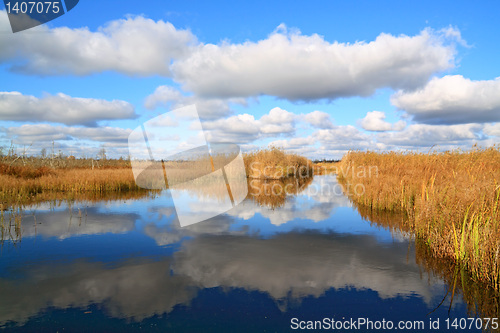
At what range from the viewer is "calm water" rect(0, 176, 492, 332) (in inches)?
176


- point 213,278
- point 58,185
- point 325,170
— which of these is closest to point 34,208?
point 58,185

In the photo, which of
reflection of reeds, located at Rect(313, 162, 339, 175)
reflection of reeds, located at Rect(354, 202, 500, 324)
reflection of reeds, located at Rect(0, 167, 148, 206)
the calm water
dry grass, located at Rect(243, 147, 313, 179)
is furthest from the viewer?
reflection of reeds, located at Rect(313, 162, 339, 175)

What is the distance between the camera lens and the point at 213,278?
5891 millimetres

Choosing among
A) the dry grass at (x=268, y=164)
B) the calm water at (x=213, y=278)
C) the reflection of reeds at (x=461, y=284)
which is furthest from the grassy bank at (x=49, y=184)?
the reflection of reeds at (x=461, y=284)

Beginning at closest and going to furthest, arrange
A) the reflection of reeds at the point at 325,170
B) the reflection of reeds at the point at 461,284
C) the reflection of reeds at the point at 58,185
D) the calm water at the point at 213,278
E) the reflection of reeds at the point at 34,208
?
the calm water at the point at 213,278, the reflection of reeds at the point at 461,284, the reflection of reeds at the point at 34,208, the reflection of reeds at the point at 58,185, the reflection of reeds at the point at 325,170

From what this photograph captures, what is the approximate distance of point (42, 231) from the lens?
379 inches

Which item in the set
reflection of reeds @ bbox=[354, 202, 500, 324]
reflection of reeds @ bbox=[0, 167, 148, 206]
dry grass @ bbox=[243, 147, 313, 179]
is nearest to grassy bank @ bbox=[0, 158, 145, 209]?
reflection of reeds @ bbox=[0, 167, 148, 206]

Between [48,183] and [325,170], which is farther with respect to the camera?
[325,170]

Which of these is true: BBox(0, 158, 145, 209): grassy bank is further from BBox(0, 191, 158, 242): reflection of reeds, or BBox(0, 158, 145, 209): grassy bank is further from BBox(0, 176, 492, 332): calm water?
BBox(0, 176, 492, 332): calm water

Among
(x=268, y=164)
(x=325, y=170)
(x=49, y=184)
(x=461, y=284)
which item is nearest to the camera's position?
(x=461, y=284)

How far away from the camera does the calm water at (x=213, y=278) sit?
14.7 feet

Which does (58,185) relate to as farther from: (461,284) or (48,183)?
(461,284)

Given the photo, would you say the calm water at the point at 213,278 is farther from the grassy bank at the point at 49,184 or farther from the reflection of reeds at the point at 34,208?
the grassy bank at the point at 49,184

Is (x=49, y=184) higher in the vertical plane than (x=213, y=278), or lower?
higher
